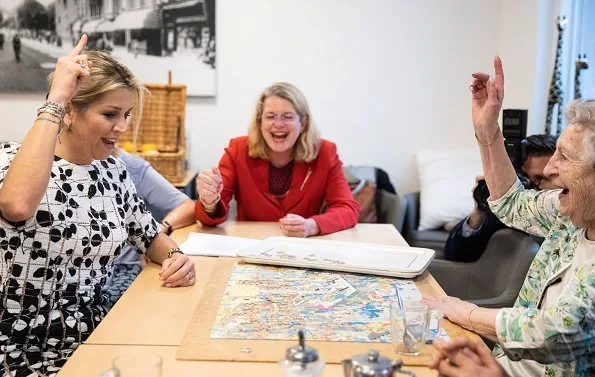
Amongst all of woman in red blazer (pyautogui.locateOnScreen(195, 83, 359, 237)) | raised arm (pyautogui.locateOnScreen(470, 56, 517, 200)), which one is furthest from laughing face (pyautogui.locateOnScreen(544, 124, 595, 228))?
woman in red blazer (pyautogui.locateOnScreen(195, 83, 359, 237))

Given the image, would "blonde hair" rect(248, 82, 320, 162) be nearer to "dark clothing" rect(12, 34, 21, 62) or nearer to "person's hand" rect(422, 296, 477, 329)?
"person's hand" rect(422, 296, 477, 329)

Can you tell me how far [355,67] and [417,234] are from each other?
1103mm

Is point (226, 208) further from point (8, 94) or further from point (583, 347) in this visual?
point (8, 94)

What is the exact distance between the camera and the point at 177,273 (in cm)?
181

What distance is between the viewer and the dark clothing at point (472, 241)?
2504 mm

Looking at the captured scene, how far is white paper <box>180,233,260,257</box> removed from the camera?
84.4 inches

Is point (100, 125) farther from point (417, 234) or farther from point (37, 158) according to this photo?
Answer: point (417, 234)

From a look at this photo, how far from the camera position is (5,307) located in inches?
65.3

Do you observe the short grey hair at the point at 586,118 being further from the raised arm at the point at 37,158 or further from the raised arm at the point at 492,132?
the raised arm at the point at 37,158

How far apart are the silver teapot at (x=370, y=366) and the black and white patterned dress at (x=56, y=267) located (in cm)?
85

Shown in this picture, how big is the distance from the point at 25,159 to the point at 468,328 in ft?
3.51

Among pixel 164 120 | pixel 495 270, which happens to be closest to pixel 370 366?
pixel 495 270

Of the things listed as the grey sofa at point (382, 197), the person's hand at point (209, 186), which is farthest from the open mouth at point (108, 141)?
the grey sofa at point (382, 197)

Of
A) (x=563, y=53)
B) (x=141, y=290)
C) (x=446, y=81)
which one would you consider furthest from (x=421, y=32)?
(x=141, y=290)
